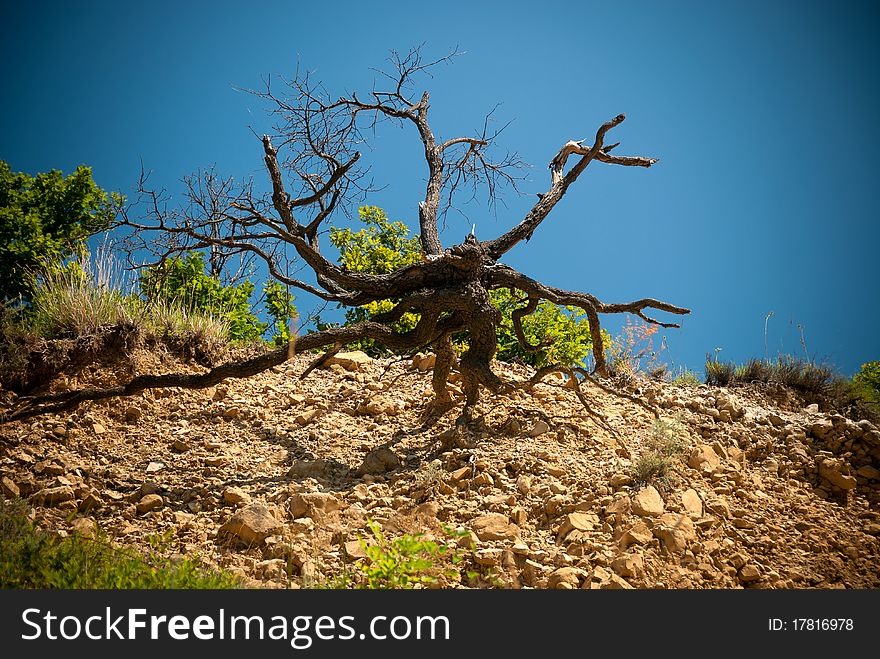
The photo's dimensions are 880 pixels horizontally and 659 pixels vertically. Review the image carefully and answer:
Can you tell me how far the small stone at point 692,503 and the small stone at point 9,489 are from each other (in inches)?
184

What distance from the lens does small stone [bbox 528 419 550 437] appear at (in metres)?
5.30

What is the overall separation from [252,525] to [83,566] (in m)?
0.92

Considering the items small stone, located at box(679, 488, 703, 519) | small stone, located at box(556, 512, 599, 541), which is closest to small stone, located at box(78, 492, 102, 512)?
small stone, located at box(556, 512, 599, 541)

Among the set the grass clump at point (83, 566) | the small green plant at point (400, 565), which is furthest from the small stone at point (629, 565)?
the grass clump at point (83, 566)

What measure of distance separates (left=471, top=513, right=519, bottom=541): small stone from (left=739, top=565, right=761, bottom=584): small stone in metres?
1.36

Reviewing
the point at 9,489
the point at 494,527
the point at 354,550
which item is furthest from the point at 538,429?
the point at 9,489

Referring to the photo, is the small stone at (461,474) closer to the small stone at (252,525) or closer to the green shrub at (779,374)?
the small stone at (252,525)

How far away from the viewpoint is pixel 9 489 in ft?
14.8

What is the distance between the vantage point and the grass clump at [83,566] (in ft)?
10.6

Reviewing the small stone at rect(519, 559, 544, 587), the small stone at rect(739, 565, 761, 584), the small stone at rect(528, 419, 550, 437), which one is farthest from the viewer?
the small stone at rect(528, 419, 550, 437)

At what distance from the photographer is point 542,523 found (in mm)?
4137

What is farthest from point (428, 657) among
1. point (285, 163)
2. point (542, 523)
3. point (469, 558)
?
point (285, 163)

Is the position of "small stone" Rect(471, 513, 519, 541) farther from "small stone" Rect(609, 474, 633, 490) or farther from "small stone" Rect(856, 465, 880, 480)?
"small stone" Rect(856, 465, 880, 480)

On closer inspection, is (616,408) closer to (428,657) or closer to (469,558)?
(469,558)
